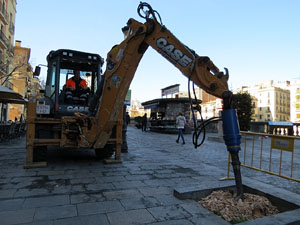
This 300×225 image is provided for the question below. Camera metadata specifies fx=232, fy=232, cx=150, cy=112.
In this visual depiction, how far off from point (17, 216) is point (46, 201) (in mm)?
553

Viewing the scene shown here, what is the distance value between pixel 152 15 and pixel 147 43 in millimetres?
496

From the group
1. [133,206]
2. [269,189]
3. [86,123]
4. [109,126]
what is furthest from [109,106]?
[269,189]

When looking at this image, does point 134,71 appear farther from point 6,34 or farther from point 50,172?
point 6,34

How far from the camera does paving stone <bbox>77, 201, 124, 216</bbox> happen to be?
309 cm

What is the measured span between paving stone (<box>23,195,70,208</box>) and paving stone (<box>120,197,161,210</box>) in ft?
2.84

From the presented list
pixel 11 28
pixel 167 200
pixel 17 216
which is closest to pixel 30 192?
pixel 17 216

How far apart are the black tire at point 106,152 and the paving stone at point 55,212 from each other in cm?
351

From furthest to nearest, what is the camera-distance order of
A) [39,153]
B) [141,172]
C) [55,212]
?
[39,153] < [141,172] < [55,212]

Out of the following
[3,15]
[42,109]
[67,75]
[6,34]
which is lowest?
[42,109]

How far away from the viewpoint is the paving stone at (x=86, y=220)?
2746mm

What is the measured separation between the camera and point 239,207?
317 centimetres

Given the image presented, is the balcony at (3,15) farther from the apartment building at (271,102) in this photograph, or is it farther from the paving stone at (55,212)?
the apartment building at (271,102)

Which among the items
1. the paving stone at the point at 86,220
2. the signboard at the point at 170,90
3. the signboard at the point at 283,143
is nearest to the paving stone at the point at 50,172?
the paving stone at the point at 86,220

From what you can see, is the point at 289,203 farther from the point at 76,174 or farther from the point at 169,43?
the point at 76,174
